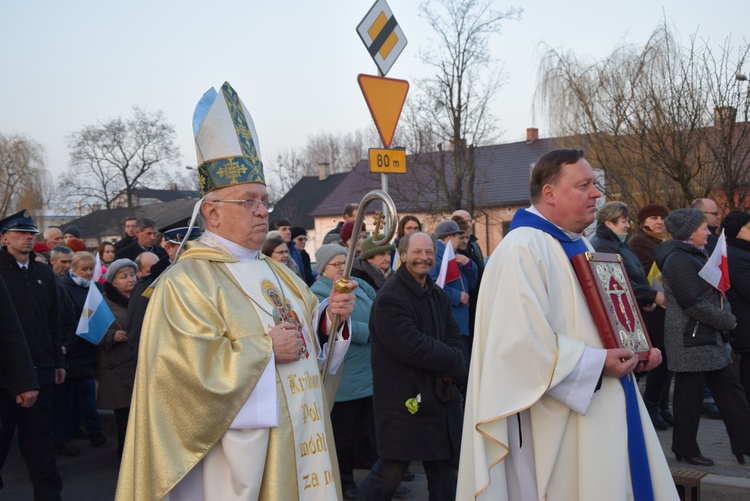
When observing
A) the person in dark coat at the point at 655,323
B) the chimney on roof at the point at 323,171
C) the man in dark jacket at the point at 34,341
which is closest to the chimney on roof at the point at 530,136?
the chimney on roof at the point at 323,171

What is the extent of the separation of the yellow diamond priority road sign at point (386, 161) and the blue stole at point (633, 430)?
3.78 metres

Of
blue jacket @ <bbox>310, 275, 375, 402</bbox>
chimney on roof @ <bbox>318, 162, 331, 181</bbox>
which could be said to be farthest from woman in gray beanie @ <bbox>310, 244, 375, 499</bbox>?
chimney on roof @ <bbox>318, 162, 331, 181</bbox>

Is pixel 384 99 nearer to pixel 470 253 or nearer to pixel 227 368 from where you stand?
pixel 470 253

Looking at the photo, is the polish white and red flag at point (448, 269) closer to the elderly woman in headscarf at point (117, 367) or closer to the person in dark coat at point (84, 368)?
the elderly woman in headscarf at point (117, 367)

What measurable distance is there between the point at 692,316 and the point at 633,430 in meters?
3.16

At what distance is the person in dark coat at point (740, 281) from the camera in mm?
6875

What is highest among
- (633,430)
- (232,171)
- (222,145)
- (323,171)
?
(323,171)

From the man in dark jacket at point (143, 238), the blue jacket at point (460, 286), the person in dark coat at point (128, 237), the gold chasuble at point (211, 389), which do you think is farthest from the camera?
the person in dark coat at point (128, 237)

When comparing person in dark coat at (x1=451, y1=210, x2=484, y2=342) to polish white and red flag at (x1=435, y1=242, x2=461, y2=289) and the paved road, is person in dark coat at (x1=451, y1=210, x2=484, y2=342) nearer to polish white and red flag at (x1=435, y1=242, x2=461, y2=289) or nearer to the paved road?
polish white and red flag at (x1=435, y1=242, x2=461, y2=289)

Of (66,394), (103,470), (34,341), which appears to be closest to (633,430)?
(34,341)

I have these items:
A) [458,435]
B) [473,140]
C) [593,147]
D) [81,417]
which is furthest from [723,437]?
[473,140]

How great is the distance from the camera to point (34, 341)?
639 centimetres

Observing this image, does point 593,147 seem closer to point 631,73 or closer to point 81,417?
point 631,73

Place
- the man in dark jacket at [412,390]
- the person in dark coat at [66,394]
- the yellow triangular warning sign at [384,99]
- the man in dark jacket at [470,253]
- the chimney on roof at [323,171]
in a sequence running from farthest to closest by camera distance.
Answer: the chimney on roof at [323,171], the man in dark jacket at [470,253], the person in dark coat at [66,394], the yellow triangular warning sign at [384,99], the man in dark jacket at [412,390]
